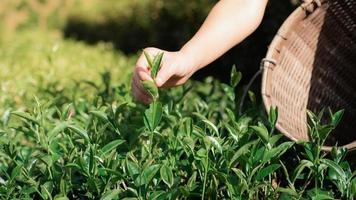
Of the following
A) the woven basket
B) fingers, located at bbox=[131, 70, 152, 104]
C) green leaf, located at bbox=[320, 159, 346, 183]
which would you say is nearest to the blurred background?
the woven basket

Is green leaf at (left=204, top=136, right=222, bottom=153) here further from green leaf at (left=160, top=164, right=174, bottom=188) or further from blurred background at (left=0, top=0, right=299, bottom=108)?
blurred background at (left=0, top=0, right=299, bottom=108)

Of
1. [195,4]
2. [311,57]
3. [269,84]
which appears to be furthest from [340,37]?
[195,4]

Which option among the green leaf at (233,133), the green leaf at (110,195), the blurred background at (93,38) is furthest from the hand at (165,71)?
the blurred background at (93,38)

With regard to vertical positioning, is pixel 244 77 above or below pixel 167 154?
below

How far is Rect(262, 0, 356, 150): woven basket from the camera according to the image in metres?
2.39

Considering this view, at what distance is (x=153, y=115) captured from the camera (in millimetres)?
1835

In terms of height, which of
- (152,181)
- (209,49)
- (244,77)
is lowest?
(244,77)

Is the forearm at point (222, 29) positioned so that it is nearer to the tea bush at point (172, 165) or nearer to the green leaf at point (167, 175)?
the tea bush at point (172, 165)

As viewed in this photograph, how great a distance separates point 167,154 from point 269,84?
48cm

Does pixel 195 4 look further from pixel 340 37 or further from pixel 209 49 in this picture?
pixel 209 49

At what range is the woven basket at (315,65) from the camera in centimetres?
239

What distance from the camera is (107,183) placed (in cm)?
182

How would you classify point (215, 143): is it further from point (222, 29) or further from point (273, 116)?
point (222, 29)

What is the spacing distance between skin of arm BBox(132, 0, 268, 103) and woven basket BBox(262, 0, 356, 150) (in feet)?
0.69
